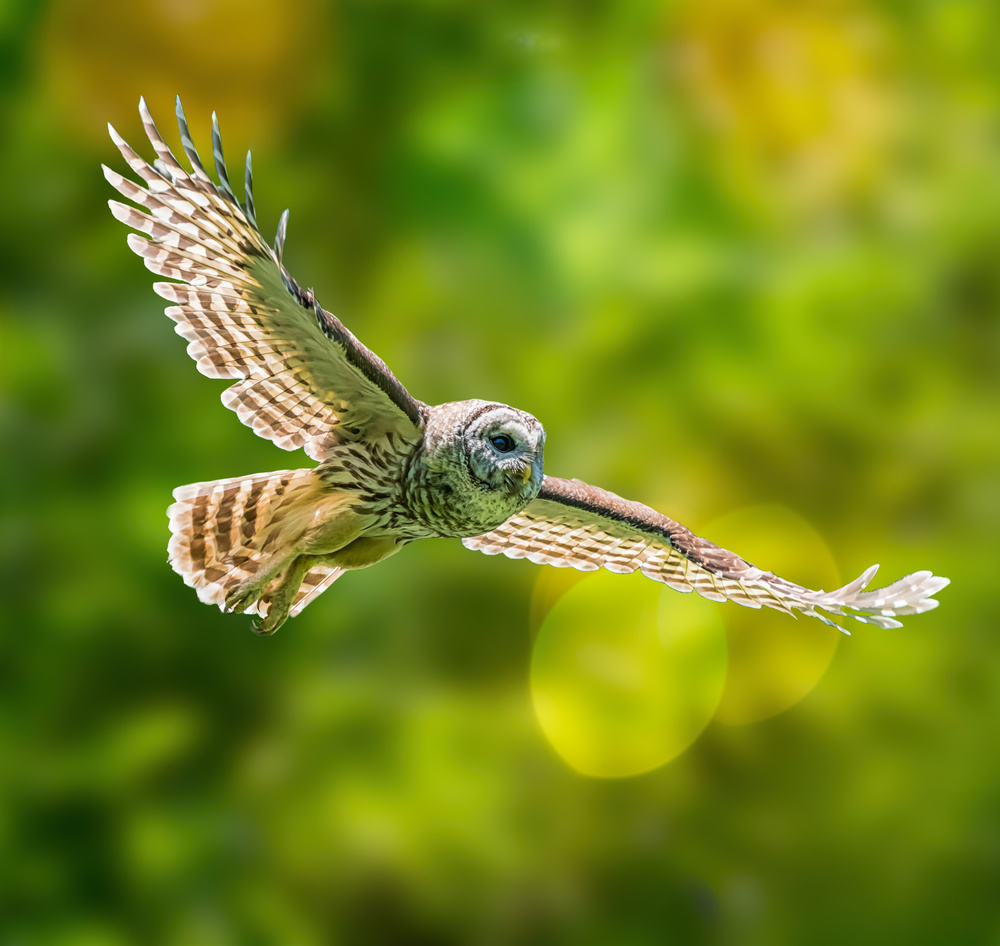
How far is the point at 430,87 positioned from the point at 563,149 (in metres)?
1.34

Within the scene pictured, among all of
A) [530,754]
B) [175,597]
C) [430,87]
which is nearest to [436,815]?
[530,754]

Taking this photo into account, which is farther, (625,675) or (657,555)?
(625,675)

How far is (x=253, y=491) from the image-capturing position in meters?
3.67

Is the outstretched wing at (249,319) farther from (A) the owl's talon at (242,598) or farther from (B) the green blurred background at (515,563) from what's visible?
(B) the green blurred background at (515,563)

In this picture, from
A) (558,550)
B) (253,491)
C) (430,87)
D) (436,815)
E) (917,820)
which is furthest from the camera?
(430,87)

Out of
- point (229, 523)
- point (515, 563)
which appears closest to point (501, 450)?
point (229, 523)

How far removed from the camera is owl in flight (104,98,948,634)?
2.84m

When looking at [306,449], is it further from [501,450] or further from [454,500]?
[501,450]

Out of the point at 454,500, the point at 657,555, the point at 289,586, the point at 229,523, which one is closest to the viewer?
the point at 454,500

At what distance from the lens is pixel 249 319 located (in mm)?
3094

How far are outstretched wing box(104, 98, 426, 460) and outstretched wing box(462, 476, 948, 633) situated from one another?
34.9 inches

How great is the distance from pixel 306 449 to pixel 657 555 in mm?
1625

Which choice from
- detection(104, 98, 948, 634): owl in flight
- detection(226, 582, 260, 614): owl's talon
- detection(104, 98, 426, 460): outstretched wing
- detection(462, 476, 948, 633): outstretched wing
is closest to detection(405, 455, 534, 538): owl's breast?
detection(104, 98, 948, 634): owl in flight

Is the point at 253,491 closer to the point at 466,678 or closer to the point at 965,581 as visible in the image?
the point at 466,678
